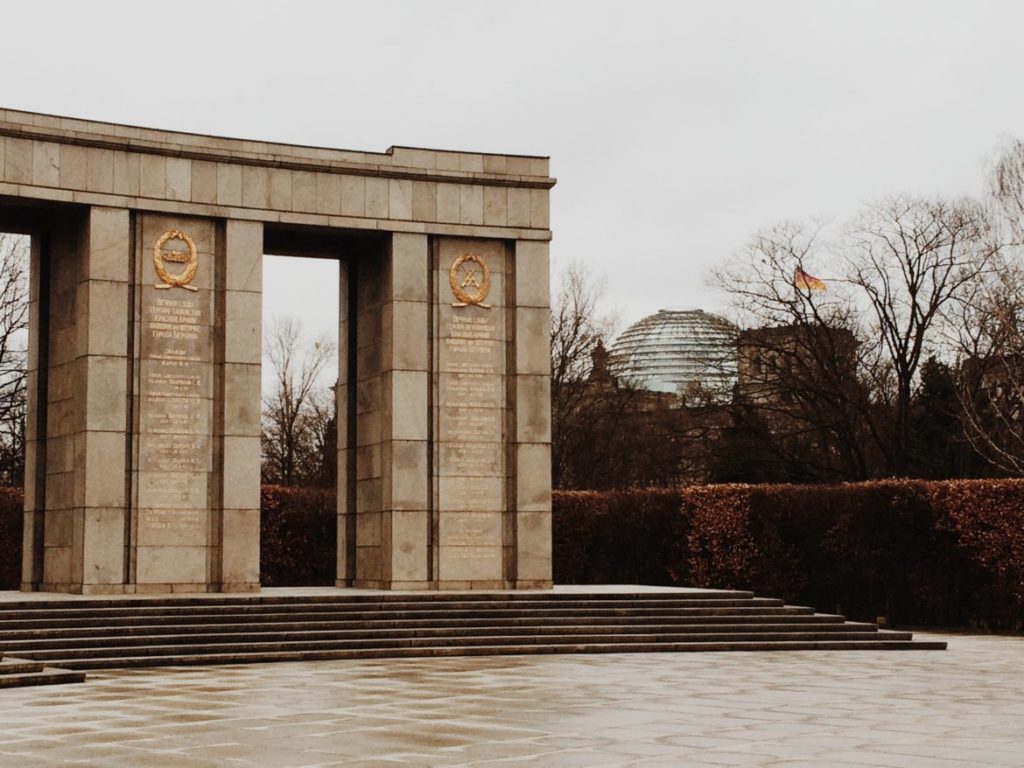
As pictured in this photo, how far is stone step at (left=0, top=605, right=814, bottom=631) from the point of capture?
2353 cm

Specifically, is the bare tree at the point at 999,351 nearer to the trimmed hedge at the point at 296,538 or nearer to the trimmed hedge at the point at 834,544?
the trimmed hedge at the point at 834,544

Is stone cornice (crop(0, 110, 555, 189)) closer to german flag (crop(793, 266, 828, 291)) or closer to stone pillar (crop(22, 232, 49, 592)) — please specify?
stone pillar (crop(22, 232, 49, 592))

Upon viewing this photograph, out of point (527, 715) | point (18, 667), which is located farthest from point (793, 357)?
point (527, 715)

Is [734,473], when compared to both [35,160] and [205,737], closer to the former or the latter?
[35,160]

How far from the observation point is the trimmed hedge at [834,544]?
112 ft

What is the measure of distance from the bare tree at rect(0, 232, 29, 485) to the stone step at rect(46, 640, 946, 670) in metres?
28.9

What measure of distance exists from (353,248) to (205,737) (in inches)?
810

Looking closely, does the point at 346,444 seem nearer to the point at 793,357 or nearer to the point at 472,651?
the point at 472,651

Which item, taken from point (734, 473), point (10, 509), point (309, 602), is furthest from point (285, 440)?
point (309, 602)

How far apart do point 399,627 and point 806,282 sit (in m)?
30.6

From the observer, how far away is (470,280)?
104 feet

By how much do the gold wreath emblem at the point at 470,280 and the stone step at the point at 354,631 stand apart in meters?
8.37

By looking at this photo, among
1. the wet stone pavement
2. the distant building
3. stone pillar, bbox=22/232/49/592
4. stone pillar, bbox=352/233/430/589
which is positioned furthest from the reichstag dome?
the wet stone pavement

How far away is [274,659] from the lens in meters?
23.1
